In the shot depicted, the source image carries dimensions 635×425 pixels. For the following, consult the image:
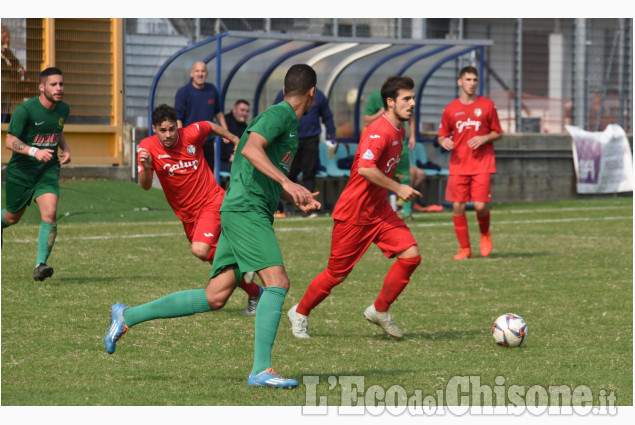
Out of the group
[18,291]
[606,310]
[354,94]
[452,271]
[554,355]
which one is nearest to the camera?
[554,355]

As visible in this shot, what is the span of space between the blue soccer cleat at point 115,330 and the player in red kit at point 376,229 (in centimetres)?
152

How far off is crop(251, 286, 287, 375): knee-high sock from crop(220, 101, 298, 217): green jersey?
0.50 metres

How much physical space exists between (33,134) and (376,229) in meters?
4.00

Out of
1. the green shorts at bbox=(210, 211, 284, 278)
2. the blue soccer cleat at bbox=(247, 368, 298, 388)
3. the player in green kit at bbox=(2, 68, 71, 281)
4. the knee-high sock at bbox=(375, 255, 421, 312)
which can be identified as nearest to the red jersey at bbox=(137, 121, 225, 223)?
the player in green kit at bbox=(2, 68, 71, 281)

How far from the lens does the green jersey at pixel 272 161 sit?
216 inches

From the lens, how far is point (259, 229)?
5453 millimetres

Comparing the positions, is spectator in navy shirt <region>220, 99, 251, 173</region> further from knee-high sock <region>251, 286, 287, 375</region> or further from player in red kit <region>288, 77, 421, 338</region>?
knee-high sock <region>251, 286, 287, 375</region>

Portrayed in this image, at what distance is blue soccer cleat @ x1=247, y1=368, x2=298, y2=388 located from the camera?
203 inches

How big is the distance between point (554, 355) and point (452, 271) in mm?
4042

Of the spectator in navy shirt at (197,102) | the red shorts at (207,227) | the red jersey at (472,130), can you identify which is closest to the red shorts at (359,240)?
the red shorts at (207,227)

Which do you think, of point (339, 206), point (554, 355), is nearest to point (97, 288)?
point (339, 206)

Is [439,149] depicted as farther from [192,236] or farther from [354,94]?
[192,236]

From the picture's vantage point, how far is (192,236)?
826 centimetres

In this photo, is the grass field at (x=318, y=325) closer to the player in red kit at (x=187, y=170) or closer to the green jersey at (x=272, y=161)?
the player in red kit at (x=187, y=170)
